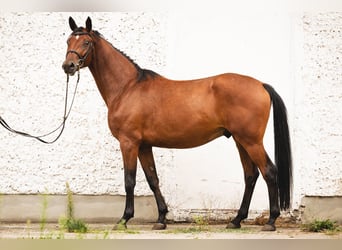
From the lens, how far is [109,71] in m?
7.05

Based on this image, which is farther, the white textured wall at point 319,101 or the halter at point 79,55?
the white textured wall at point 319,101

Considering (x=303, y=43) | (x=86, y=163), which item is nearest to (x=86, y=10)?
(x=86, y=163)

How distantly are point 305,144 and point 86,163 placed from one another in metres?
2.73

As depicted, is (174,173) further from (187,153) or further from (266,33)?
(266,33)

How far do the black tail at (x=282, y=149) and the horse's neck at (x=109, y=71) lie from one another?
63.9 inches

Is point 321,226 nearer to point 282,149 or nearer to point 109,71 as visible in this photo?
point 282,149

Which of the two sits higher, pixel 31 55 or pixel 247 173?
pixel 31 55

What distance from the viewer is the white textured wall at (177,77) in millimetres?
7496

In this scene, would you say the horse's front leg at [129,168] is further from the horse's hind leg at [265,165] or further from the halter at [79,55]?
the horse's hind leg at [265,165]

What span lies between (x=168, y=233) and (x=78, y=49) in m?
2.25

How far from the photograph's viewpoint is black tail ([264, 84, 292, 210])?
661 centimetres

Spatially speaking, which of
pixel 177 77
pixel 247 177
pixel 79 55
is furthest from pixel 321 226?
pixel 79 55

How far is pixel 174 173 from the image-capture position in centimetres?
757

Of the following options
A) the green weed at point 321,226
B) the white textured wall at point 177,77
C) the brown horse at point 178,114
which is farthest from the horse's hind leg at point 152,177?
the green weed at point 321,226
